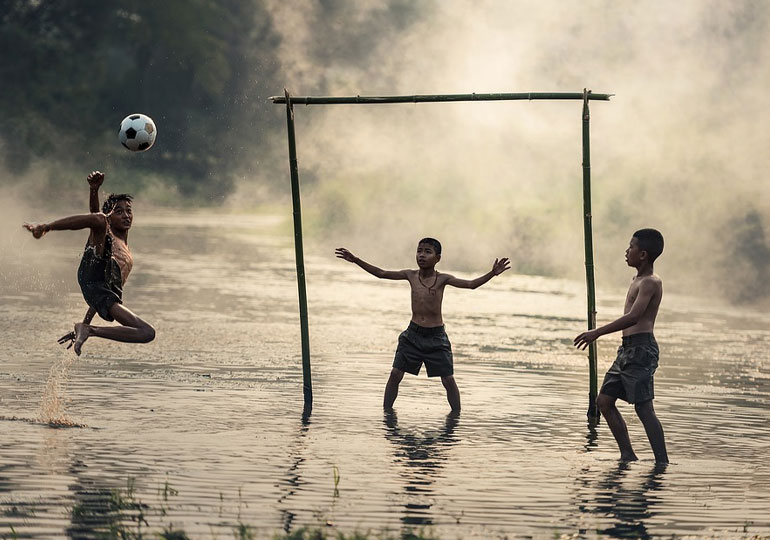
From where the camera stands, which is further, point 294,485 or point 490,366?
point 490,366

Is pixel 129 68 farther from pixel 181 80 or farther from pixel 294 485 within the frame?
pixel 294 485

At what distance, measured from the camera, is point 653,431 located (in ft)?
35.0

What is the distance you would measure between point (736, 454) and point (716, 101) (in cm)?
3047

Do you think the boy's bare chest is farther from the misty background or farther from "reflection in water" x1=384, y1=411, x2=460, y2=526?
the misty background

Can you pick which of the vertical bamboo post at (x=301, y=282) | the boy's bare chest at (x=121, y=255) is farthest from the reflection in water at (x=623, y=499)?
the boy's bare chest at (x=121, y=255)

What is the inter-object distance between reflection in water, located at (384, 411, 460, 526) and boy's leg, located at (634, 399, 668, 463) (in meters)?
1.50

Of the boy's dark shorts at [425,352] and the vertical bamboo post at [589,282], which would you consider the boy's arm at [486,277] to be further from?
the vertical bamboo post at [589,282]

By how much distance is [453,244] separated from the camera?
40.9 metres

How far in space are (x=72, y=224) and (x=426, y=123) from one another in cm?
4656

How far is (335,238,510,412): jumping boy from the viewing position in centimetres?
1309

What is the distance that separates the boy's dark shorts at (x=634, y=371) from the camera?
1065cm

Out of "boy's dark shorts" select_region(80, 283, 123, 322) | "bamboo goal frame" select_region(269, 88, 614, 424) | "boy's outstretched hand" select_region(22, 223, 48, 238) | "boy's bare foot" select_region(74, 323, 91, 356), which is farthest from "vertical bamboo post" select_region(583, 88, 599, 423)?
"boy's outstretched hand" select_region(22, 223, 48, 238)

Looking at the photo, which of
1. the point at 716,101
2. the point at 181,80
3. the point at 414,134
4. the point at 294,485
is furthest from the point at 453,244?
the point at 294,485

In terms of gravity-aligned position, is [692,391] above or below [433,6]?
below
